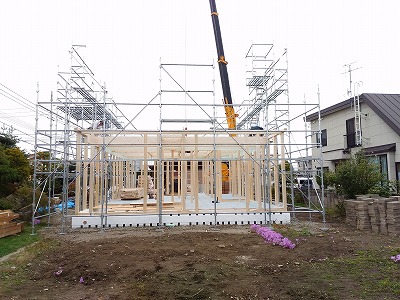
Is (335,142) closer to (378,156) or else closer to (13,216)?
(378,156)

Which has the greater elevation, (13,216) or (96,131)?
(96,131)

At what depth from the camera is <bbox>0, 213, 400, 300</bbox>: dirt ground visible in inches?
183

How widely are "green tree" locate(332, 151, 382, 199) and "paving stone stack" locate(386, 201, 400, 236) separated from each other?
85.0 inches

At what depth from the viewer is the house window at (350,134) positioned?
1605cm

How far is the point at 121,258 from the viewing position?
6379mm

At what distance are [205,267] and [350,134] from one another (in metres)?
13.1

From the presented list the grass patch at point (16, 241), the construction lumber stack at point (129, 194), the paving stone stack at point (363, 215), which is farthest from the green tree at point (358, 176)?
the grass patch at point (16, 241)

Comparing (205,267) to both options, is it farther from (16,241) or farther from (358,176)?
(358,176)

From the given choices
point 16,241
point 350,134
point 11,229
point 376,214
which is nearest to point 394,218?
point 376,214

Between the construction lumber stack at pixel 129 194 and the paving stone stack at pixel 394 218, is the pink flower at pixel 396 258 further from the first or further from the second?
the construction lumber stack at pixel 129 194

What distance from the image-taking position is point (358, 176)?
1078cm

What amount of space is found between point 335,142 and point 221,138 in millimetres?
9261

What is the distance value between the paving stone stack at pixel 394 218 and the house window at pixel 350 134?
773 cm

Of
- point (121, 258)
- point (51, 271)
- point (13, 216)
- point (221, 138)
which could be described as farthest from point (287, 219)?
point (13, 216)
